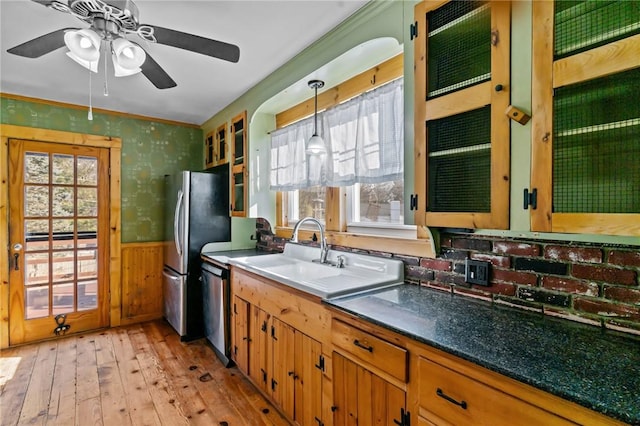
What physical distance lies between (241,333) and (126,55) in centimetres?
203

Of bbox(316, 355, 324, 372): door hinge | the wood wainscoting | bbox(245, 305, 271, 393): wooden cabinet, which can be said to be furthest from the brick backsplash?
the wood wainscoting

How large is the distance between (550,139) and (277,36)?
175 cm

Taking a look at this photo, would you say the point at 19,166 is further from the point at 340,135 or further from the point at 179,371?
the point at 340,135

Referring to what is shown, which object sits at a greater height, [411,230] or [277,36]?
[277,36]

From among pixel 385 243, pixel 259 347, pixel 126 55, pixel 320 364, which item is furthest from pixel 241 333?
pixel 126 55

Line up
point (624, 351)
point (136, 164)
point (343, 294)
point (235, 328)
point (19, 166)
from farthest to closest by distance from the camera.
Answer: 1. point (136, 164)
2. point (19, 166)
3. point (235, 328)
4. point (343, 294)
5. point (624, 351)

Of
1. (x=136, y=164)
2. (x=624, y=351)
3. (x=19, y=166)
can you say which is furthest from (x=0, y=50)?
(x=624, y=351)

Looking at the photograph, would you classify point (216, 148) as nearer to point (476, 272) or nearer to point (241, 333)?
point (241, 333)

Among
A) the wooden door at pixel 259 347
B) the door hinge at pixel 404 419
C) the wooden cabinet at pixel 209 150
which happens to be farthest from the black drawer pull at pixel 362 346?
the wooden cabinet at pixel 209 150

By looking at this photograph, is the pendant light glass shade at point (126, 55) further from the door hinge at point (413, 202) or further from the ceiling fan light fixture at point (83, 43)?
the door hinge at point (413, 202)

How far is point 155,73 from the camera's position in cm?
210

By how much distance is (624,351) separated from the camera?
1.04 m

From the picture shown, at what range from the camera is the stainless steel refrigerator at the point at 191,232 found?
3.34 m

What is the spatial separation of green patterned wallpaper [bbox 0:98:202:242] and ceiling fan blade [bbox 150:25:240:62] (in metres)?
2.59
